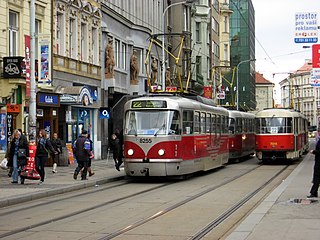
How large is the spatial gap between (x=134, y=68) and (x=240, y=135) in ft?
31.6

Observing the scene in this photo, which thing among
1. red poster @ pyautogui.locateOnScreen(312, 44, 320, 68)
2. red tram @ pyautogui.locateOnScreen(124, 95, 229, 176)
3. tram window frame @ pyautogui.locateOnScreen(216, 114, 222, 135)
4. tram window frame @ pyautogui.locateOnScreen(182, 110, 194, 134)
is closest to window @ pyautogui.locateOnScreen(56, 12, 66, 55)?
tram window frame @ pyautogui.locateOnScreen(216, 114, 222, 135)

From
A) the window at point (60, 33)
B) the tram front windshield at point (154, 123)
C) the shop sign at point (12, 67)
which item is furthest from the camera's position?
the window at point (60, 33)

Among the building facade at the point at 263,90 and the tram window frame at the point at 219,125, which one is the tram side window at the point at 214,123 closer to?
the tram window frame at the point at 219,125

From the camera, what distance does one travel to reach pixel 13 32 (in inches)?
1053

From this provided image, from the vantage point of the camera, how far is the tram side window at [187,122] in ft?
73.1

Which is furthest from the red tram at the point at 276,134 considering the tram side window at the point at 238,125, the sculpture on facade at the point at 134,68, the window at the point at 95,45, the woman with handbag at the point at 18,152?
the woman with handbag at the point at 18,152

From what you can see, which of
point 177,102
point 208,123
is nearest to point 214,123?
point 208,123

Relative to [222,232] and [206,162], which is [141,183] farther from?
[222,232]

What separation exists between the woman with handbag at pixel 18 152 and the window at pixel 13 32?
25.7 feet

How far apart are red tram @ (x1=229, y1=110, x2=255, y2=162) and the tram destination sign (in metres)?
12.5

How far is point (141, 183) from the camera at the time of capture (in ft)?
72.9

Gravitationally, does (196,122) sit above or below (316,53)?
below

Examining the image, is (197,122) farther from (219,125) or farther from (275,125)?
(275,125)

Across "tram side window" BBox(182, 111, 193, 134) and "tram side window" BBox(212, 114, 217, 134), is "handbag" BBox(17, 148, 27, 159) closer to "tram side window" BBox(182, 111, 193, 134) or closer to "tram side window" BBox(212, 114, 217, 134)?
"tram side window" BBox(182, 111, 193, 134)
